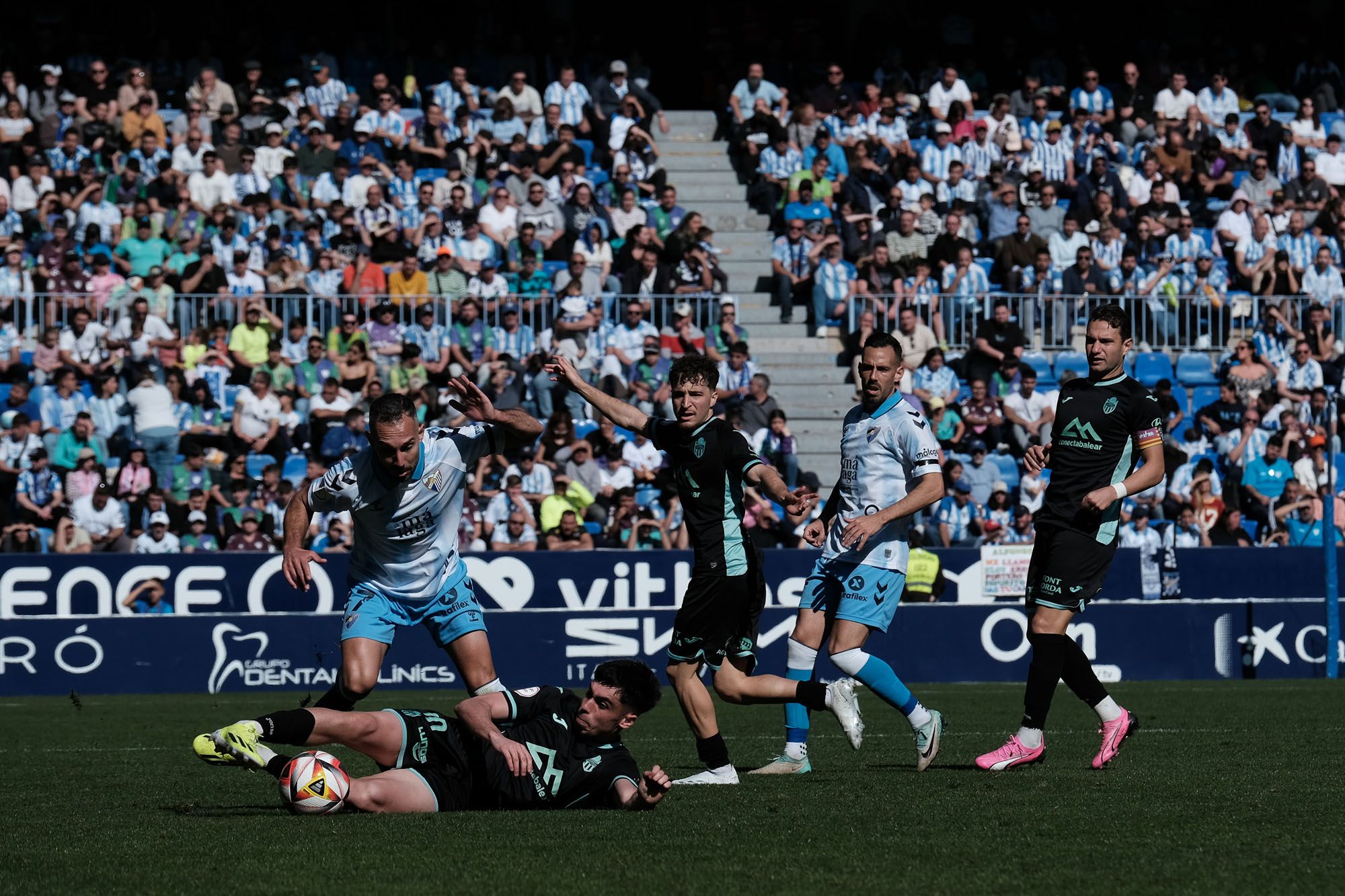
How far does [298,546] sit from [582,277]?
14169 millimetres

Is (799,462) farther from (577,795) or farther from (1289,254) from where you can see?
(577,795)

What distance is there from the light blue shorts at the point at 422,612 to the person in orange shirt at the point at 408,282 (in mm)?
13080

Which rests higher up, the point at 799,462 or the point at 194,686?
the point at 799,462

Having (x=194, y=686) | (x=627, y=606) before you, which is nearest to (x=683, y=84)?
(x=627, y=606)

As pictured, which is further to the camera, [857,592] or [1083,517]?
[857,592]

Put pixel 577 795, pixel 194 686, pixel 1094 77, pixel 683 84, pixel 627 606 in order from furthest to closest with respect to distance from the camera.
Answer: pixel 683 84, pixel 1094 77, pixel 627 606, pixel 194 686, pixel 577 795

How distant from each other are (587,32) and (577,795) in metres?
23.4

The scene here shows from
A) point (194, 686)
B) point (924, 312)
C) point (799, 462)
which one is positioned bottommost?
point (194, 686)

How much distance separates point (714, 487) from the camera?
9.09 meters

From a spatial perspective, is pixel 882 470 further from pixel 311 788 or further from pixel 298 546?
pixel 311 788

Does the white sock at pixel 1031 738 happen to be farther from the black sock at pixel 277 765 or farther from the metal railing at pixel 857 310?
the metal railing at pixel 857 310

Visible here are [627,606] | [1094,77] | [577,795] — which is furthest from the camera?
[1094,77]

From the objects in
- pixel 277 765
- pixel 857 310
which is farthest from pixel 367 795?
pixel 857 310

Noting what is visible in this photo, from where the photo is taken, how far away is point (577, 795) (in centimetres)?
775
